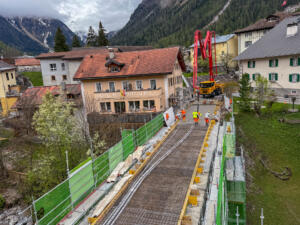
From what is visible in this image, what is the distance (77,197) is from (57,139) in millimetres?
10002

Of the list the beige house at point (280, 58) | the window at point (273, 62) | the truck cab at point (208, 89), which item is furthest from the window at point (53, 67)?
the window at point (273, 62)

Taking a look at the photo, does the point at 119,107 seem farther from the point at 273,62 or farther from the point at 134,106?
the point at 273,62

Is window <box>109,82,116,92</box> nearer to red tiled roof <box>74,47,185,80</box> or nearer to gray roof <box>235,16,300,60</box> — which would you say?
red tiled roof <box>74,47,185,80</box>

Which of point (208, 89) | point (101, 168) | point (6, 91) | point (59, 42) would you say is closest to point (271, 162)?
point (101, 168)

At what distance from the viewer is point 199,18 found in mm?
147375

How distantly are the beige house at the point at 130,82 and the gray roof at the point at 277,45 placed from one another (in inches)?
506

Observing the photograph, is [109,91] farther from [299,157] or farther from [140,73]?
[299,157]

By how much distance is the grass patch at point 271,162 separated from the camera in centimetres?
1653

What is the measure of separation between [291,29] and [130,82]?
909 inches

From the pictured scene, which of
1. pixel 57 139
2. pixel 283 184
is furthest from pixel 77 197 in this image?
pixel 283 184

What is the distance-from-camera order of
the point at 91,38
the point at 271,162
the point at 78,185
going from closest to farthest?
1. the point at 78,185
2. the point at 271,162
3. the point at 91,38

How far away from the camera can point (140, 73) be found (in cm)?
3152

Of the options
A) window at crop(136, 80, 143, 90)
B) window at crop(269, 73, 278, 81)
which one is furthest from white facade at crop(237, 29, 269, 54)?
window at crop(136, 80, 143, 90)

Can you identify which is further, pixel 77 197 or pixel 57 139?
pixel 57 139
